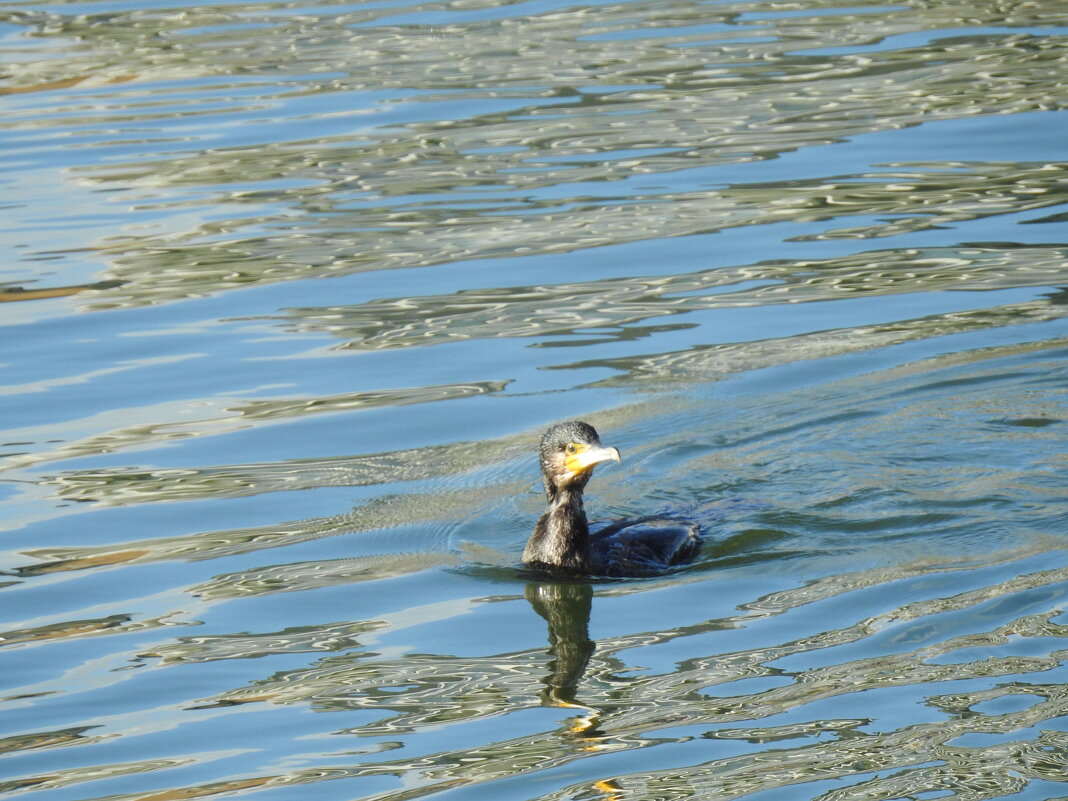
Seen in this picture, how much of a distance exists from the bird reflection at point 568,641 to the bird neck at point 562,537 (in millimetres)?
121

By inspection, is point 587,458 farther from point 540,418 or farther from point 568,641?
point 540,418

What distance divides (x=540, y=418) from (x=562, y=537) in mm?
1959

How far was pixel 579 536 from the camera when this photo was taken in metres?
8.68

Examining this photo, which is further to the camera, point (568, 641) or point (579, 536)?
point (579, 536)

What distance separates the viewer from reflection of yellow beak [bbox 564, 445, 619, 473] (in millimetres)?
8367

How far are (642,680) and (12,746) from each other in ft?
8.35

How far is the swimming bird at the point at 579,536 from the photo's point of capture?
8562 mm

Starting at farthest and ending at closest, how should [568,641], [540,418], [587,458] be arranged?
[540,418] < [587,458] < [568,641]

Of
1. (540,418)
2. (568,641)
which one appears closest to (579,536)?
(568,641)

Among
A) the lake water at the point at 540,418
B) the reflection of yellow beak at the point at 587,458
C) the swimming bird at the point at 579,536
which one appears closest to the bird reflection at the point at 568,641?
the lake water at the point at 540,418

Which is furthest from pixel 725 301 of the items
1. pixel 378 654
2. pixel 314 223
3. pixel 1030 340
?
pixel 378 654

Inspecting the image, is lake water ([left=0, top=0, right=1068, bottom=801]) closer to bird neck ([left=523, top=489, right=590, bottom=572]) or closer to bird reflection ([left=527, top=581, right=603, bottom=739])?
bird reflection ([left=527, top=581, right=603, bottom=739])

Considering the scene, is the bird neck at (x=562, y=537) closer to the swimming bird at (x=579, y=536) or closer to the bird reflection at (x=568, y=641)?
the swimming bird at (x=579, y=536)

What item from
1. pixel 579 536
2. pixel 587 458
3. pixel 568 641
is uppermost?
pixel 587 458
